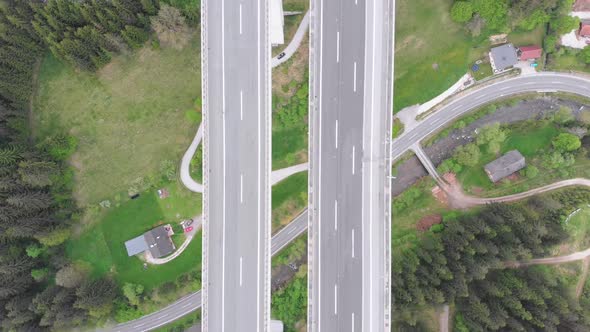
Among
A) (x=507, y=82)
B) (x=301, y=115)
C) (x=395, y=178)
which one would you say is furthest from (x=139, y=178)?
(x=507, y=82)

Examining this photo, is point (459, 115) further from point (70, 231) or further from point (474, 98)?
point (70, 231)

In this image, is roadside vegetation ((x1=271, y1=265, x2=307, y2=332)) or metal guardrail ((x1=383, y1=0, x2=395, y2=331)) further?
roadside vegetation ((x1=271, y1=265, x2=307, y2=332))

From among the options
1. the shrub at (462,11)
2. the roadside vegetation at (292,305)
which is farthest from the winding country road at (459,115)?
the shrub at (462,11)

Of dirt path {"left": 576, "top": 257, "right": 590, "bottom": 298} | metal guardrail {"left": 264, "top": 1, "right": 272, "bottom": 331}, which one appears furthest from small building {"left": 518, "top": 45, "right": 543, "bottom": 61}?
metal guardrail {"left": 264, "top": 1, "right": 272, "bottom": 331}

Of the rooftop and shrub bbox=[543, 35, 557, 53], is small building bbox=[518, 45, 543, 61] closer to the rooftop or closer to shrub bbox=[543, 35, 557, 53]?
shrub bbox=[543, 35, 557, 53]

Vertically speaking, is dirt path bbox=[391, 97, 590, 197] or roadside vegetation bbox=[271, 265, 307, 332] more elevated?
dirt path bbox=[391, 97, 590, 197]

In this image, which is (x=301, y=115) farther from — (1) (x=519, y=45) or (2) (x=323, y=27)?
(1) (x=519, y=45)

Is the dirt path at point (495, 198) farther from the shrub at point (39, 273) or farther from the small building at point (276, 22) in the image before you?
the shrub at point (39, 273)
